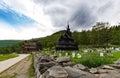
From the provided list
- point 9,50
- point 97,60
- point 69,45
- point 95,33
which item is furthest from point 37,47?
point 97,60

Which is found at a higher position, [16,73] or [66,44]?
[66,44]

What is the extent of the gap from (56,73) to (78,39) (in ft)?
260

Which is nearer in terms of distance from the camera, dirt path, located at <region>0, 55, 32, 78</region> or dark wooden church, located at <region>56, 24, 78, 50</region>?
dirt path, located at <region>0, 55, 32, 78</region>

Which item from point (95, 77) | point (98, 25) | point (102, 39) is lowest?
point (95, 77)

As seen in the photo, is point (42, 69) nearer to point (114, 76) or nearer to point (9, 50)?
point (114, 76)

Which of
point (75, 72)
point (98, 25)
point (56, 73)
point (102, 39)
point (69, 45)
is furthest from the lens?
point (98, 25)

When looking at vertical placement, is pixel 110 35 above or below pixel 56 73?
above

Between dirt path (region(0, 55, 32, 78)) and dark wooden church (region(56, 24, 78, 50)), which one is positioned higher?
dark wooden church (region(56, 24, 78, 50))

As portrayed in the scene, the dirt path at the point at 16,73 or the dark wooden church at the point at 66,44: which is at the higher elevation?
the dark wooden church at the point at 66,44

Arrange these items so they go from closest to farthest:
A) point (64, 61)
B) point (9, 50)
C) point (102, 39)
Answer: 1. point (64, 61)
2. point (102, 39)
3. point (9, 50)

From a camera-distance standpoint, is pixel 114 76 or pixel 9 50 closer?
pixel 114 76

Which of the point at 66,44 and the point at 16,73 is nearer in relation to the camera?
the point at 16,73

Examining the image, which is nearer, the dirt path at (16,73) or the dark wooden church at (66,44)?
the dirt path at (16,73)

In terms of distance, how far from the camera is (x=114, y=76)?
6.10 m
